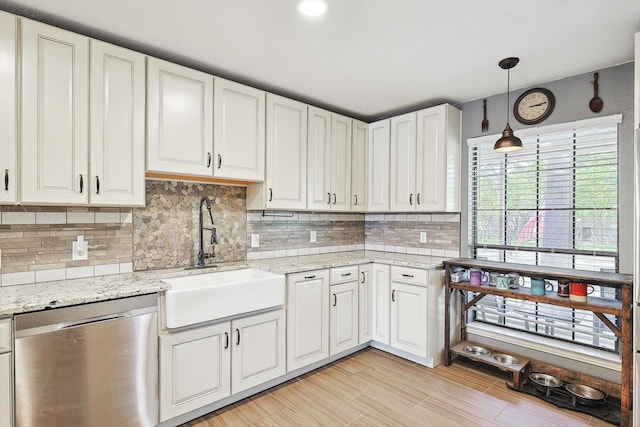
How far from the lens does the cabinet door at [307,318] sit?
8.82ft

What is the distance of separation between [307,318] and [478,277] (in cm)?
148

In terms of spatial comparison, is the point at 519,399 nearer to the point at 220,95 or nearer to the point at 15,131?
the point at 220,95

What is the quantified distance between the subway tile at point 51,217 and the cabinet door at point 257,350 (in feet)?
4.16

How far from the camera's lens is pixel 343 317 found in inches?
121

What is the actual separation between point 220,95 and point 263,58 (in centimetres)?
43

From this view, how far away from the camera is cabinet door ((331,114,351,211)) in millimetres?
3461

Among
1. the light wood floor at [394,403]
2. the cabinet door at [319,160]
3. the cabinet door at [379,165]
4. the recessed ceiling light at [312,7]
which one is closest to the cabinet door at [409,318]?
the light wood floor at [394,403]

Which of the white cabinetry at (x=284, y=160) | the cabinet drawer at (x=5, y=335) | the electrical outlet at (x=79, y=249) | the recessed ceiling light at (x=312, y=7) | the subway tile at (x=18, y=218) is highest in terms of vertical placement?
the recessed ceiling light at (x=312, y=7)

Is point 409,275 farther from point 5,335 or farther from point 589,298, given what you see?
point 5,335

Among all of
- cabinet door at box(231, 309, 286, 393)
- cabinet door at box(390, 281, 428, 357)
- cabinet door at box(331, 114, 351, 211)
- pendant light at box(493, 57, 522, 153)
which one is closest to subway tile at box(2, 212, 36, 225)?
cabinet door at box(231, 309, 286, 393)

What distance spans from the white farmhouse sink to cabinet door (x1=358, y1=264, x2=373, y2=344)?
93 centimetres

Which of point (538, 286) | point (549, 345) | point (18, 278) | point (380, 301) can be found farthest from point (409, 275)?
point (18, 278)

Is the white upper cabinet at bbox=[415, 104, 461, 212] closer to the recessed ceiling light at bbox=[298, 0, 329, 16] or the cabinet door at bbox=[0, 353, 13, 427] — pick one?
the recessed ceiling light at bbox=[298, 0, 329, 16]

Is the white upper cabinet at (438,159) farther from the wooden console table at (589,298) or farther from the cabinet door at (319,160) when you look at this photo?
the cabinet door at (319,160)
